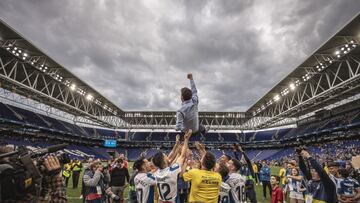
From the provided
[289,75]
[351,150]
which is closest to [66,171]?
[289,75]

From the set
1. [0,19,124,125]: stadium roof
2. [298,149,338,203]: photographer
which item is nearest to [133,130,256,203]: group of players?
[298,149,338,203]: photographer

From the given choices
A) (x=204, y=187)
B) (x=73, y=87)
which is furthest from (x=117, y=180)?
(x=73, y=87)

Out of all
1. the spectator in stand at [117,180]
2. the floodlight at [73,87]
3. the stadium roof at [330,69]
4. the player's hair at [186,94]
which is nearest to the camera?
the player's hair at [186,94]

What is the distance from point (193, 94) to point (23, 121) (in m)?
44.5

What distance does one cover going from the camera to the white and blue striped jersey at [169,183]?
4246 mm

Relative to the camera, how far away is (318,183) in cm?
579

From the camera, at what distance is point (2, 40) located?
822 inches

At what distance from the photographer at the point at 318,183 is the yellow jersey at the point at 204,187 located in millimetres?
1930

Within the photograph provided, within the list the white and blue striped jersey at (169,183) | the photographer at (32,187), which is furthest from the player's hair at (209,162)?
the photographer at (32,187)

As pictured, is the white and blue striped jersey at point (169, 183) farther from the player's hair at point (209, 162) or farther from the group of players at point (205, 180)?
the player's hair at point (209, 162)

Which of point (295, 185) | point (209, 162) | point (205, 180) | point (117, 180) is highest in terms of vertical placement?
point (209, 162)

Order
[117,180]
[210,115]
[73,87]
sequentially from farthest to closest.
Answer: [210,115] < [73,87] < [117,180]

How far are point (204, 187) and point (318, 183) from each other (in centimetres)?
349

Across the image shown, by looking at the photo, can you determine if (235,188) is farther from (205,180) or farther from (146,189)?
(146,189)
